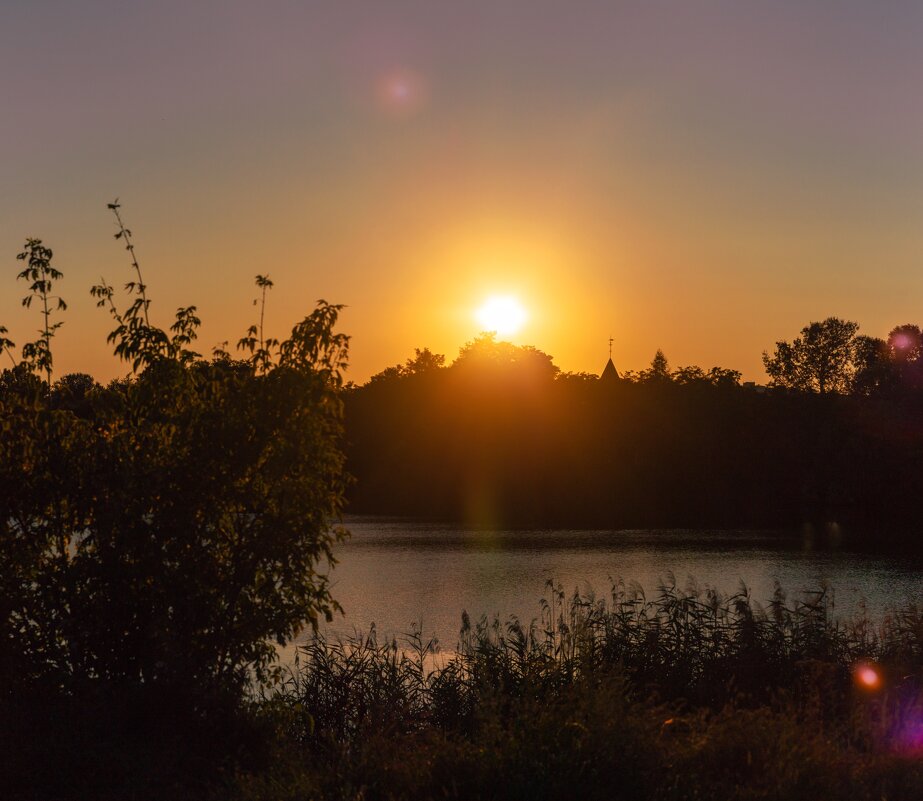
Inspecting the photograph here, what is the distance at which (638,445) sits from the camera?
286 feet

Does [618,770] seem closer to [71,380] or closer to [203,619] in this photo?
[203,619]

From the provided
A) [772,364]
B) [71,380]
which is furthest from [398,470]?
[71,380]

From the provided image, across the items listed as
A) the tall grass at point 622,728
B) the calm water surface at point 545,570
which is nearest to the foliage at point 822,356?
the calm water surface at point 545,570

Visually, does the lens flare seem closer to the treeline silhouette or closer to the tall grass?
the tall grass

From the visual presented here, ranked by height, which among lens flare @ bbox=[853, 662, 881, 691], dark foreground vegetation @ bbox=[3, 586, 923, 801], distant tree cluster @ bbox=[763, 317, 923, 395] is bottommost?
lens flare @ bbox=[853, 662, 881, 691]

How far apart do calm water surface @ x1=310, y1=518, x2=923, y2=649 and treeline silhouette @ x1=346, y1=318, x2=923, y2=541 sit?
2421cm

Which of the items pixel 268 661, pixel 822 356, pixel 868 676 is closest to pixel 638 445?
pixel 822 356

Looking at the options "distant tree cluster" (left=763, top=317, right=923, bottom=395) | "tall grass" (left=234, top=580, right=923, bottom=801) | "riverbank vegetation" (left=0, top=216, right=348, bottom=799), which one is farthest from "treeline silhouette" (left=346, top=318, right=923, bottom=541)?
"riverbank vegetation" (left=0, top=216, right=348, bottom=799)

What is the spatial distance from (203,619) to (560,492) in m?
74.8

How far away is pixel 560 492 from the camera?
274ft

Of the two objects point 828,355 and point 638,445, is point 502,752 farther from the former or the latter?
point 828,355

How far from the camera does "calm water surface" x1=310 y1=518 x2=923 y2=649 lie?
2550 centimetres

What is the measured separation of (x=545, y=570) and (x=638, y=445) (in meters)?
53.5

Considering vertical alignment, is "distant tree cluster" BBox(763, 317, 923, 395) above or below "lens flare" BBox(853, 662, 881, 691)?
above
